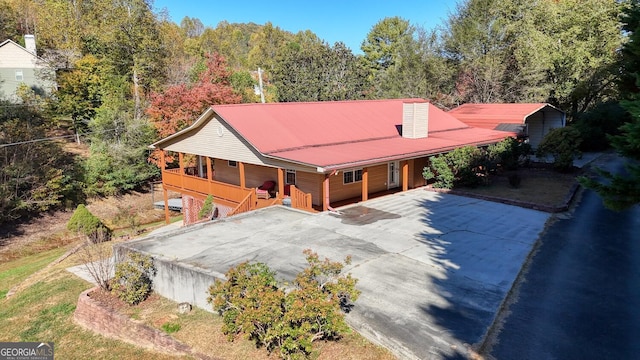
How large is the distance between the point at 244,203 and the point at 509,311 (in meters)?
10.2

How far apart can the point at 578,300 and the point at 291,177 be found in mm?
11871

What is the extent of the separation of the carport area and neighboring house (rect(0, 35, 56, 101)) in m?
29.4

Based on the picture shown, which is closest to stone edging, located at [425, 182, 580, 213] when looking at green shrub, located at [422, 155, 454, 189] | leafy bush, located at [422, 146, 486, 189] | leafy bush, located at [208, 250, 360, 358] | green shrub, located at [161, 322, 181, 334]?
green shrub, located at [422, 155, 454, 189]

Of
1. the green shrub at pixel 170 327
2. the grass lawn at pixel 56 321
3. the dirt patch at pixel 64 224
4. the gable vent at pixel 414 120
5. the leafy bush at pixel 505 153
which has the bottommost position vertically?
the dirt patch at pixel 64 224

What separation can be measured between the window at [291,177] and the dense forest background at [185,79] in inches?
478

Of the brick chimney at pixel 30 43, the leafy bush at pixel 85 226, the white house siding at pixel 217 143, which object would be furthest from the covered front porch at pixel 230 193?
the brick chimney at pixel 30 43

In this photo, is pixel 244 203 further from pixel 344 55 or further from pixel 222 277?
pixel 344 55

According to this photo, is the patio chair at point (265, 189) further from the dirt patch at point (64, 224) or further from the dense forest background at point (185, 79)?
the dense forest background at point (185, 79)

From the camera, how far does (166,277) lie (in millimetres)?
10047

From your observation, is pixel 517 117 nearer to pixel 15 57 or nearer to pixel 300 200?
pixel 300 200

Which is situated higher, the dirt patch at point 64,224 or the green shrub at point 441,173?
the green shrub at point 441,173

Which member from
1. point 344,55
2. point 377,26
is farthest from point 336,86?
point 377,26

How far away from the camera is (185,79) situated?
120 ft

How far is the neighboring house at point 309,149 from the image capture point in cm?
1534
